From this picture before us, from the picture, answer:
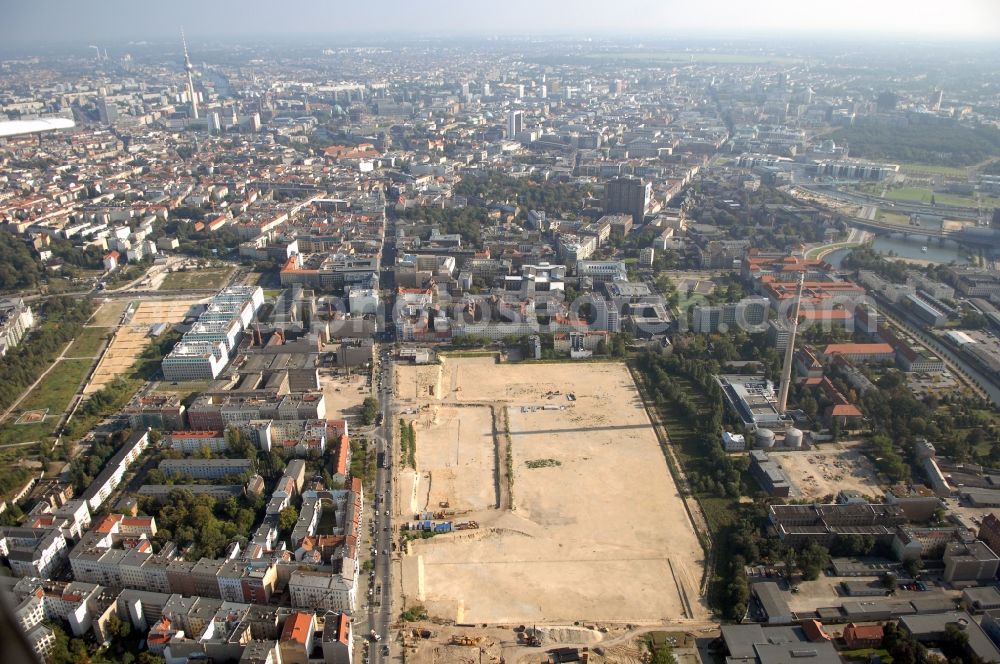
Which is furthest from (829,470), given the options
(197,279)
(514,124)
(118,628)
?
(514,124)

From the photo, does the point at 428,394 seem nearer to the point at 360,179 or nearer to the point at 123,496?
the point at 123,496

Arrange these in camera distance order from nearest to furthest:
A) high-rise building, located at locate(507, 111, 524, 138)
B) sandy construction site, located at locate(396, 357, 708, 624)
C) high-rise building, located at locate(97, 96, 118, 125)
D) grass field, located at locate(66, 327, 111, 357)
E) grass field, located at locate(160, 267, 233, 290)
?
1. sandy construction site, located at locate(396, 357, 708, 624)
2. grass field, located at locate(66, 327, 111, 357)
3. grass field, located at locate(160, 267, 233, 290)
4. high-rise building, located at locate(507, 111, 524, 138)
5. high-rise building, located at locate(97, 96, 118, 125)

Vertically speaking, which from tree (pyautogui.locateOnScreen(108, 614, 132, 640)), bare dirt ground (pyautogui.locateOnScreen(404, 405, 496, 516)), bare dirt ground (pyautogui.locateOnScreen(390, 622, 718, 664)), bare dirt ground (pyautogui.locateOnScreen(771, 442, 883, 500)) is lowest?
bare dirt ground (pyautogui.locateOnScreen(390, 622, 718, 664))

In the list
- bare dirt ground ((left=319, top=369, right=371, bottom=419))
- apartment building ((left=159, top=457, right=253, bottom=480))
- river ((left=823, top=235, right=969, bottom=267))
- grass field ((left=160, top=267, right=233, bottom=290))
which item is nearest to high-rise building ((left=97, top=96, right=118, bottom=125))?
grass field ((left=160, top=267, right=233, bottom=290))

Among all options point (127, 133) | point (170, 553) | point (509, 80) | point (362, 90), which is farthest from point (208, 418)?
point (509, 80)

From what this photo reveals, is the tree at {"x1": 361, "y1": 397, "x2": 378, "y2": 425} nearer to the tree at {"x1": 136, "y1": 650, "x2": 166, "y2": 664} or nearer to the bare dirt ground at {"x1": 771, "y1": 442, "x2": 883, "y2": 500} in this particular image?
the tree at {"x1": 136, "y1": 650, "x2": 166, "y2": 664}

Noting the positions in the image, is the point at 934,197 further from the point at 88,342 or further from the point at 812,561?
the point at 88,342
